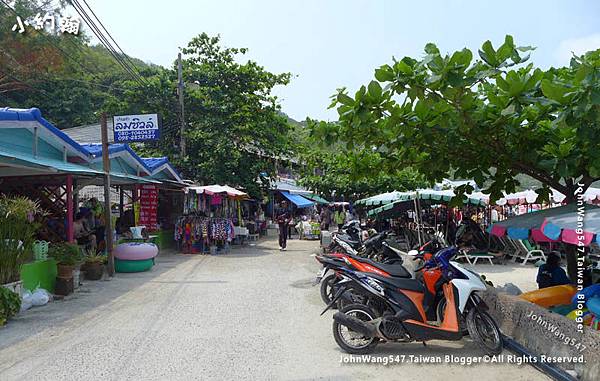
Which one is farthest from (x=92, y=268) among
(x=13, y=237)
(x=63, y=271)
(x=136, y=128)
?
(x=136, y=128)

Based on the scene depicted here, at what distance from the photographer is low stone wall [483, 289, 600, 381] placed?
4164 mm

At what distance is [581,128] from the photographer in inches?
171

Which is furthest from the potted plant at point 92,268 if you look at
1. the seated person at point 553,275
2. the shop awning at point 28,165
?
the seated person at point 553,275

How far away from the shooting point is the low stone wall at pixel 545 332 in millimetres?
4164

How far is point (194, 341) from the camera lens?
588 cm

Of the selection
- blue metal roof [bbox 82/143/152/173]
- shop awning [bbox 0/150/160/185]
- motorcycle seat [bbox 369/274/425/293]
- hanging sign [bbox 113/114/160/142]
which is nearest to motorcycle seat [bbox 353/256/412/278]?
motorcycle seat [bbox 369/274/425/293]

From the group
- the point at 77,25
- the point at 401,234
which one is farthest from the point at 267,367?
the point at 401,234

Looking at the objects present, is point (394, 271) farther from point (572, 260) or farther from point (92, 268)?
point (92, 268)

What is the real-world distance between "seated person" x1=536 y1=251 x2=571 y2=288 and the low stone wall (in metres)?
1.02

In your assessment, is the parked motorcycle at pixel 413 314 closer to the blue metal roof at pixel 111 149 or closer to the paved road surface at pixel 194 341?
the paved road surface at pixel 194 341

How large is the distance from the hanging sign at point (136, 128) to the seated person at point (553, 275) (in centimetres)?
871

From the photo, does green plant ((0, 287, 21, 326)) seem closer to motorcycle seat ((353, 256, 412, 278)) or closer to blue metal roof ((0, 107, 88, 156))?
blue metal roof ((0, 107, 88, 156))

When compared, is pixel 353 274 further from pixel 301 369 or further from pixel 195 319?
pixel 195 319

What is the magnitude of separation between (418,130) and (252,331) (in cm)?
340
